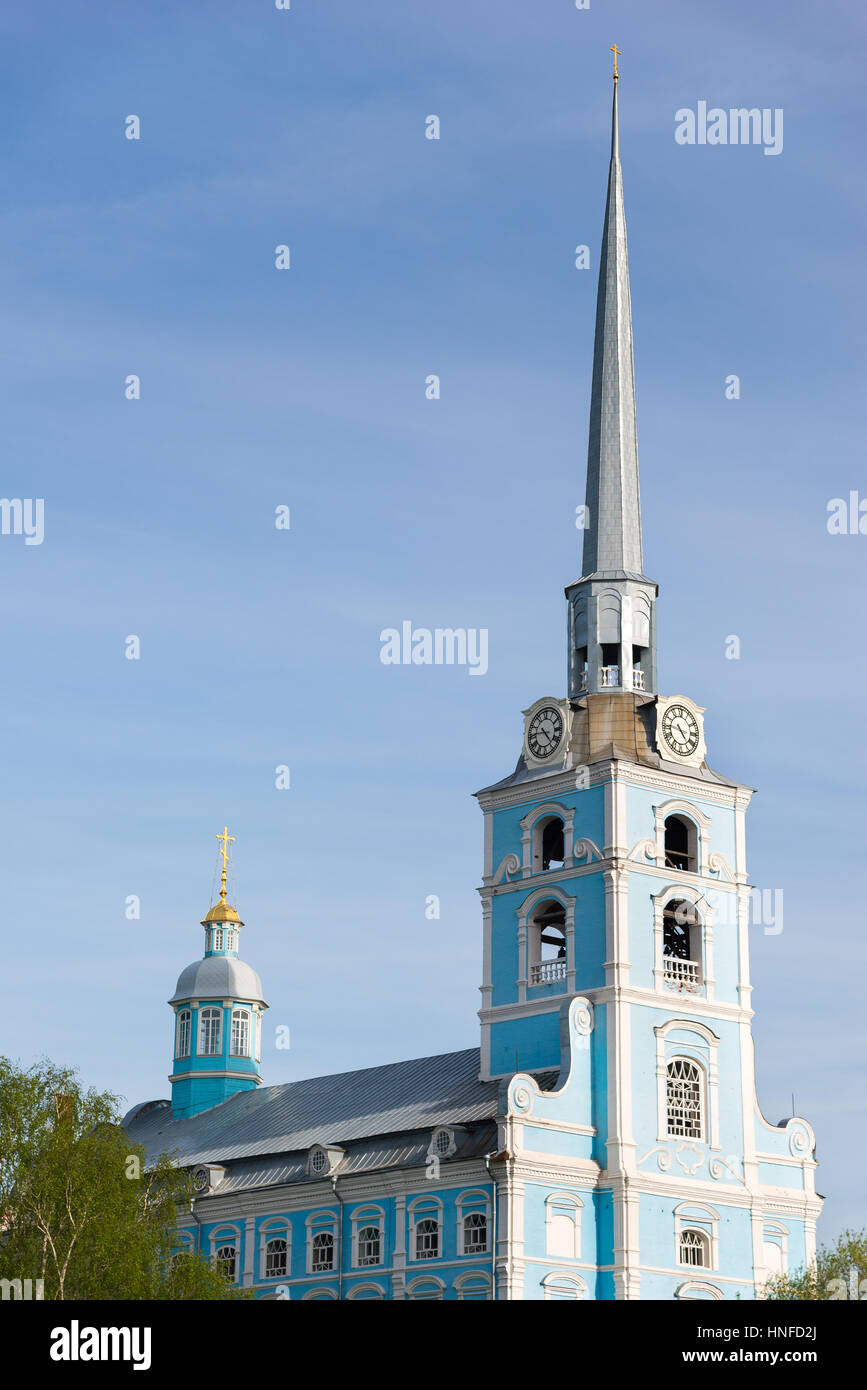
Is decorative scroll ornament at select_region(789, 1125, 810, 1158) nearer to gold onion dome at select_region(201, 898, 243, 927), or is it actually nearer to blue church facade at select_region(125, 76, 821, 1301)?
blue church facade at select_region(125, 76, 821, 1301)

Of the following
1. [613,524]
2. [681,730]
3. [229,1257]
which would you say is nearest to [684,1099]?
[681,730]

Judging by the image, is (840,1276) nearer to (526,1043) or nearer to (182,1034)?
(526,1043)

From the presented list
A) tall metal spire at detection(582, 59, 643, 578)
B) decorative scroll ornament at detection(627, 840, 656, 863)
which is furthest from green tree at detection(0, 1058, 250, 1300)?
tall metal spire at detection(582, 59, 643, 578)

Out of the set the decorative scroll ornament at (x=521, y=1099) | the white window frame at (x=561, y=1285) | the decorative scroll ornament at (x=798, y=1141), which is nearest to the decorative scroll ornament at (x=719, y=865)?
the decorative scroll ornament at (x=798, y=1141)

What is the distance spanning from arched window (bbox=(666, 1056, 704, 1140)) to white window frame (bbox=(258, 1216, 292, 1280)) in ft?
48.8

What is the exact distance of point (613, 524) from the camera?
82312mm

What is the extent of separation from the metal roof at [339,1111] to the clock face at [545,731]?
11.6 m

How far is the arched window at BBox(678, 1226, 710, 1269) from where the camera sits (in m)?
71.1

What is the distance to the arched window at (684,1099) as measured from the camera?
7275 cm

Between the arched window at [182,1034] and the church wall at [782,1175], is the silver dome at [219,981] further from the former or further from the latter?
the church wall at [782,1175]

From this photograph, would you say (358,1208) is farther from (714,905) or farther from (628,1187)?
(714,905)

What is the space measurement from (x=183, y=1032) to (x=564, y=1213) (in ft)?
124

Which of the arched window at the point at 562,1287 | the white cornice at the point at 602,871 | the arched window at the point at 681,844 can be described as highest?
the arched window at the point at 681,844
